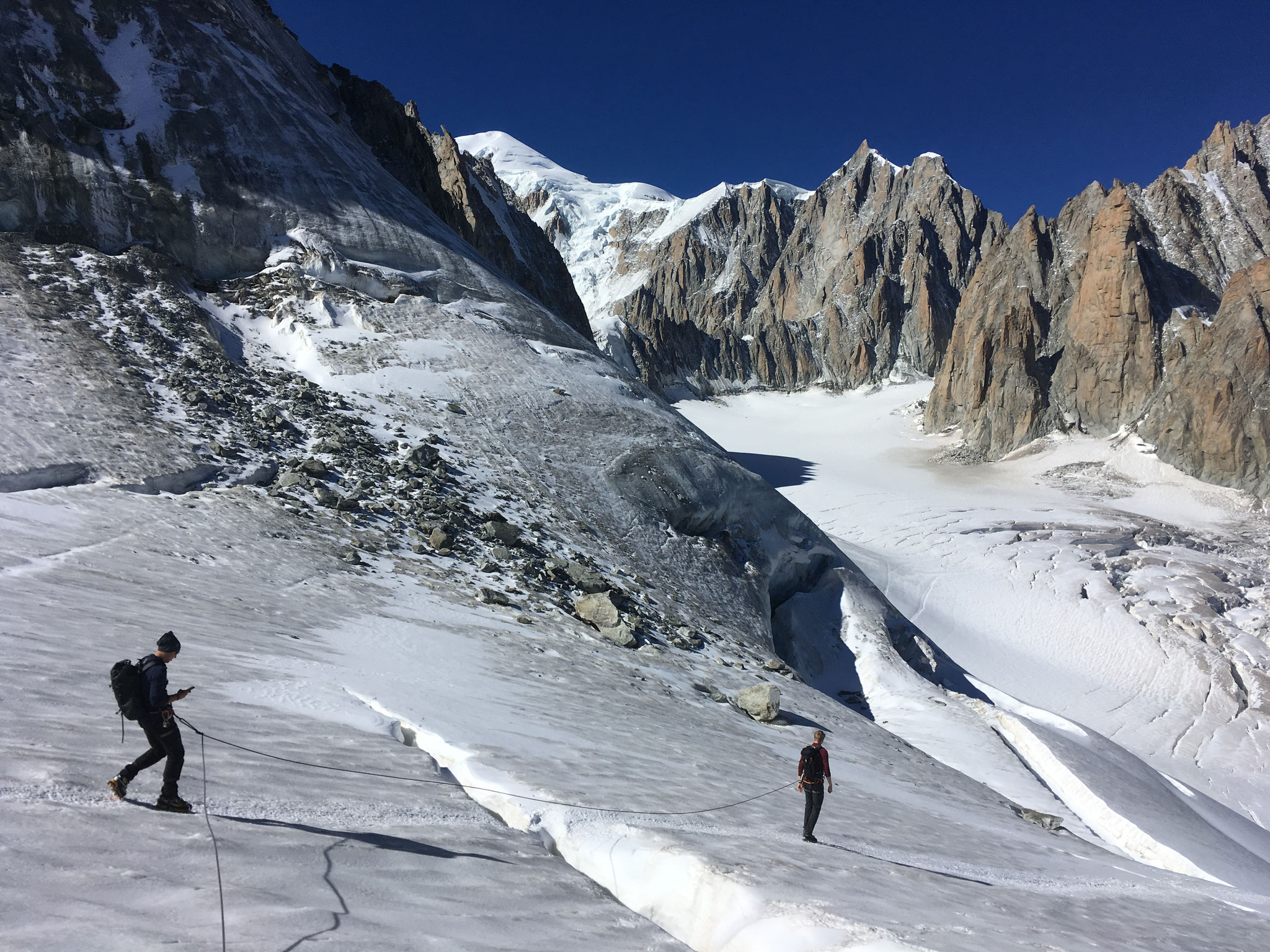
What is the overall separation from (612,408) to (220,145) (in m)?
17.2

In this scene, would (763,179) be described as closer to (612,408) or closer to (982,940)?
(612,408)

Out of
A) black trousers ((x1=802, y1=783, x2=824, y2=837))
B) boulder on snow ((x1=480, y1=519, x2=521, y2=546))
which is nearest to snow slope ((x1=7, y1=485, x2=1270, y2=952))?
black trousers ((x1=802, y1=783, x2=824, y2=837))

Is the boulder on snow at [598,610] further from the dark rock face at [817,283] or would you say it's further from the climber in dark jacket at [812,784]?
the dark rock face at [817,283]

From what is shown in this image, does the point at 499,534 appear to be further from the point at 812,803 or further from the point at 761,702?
the point at 812,803

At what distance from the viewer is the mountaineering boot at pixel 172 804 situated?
14.1 ft

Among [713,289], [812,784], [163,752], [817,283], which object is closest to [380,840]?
[163,752]

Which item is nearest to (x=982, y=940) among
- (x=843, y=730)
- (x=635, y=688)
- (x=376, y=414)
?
(x=635, y=688)

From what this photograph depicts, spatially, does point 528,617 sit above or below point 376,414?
below

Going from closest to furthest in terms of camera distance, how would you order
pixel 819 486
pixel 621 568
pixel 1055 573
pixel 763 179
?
pixel 621 568
pixel 1055 573
pixel 819 486
pixel 763 179

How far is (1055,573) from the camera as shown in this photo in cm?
4009

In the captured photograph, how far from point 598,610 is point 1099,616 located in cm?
Answer: 3151

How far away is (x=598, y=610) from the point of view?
585 inches

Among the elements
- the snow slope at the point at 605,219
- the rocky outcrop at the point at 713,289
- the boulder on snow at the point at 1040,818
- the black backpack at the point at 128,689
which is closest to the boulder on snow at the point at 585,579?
the boulder on snow at the point at 1040,818

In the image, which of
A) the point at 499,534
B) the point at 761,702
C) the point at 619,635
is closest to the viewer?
the point at 761,702
